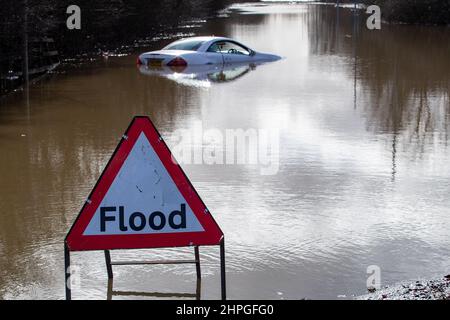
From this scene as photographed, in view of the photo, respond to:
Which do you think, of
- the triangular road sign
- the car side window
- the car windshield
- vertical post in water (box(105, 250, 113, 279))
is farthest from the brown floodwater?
the car side window

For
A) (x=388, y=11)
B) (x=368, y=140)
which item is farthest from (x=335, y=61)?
(x=388, y=11)

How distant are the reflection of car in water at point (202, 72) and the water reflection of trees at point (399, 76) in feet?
10.3

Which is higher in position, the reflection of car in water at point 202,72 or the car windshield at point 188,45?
the car windshield at point 188,45

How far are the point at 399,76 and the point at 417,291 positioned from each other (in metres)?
17.2

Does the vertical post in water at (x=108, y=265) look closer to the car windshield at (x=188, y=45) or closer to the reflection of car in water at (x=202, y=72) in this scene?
the reflection of car in water at (x=202, y=72)

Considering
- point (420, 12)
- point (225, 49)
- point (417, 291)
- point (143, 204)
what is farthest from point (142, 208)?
point (420, 12)

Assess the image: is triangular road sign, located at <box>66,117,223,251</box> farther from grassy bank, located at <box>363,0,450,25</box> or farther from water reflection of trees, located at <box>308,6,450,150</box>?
grassy bank, located at <box>363,0,450,25</box>

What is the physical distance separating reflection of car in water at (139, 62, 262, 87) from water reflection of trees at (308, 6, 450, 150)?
3150mm

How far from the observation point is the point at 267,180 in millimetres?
10633

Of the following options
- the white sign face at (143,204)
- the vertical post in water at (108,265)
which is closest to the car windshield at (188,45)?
the vertical post in water at (108,265)

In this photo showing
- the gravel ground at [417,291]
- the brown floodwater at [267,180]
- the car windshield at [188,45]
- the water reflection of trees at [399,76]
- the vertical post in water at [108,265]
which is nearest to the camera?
the gravel ground at [417,291]

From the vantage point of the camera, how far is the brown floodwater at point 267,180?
712 cm

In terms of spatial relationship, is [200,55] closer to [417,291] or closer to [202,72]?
[202,72]

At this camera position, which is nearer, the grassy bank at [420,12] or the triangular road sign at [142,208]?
the triangular road sign at [142,208]
